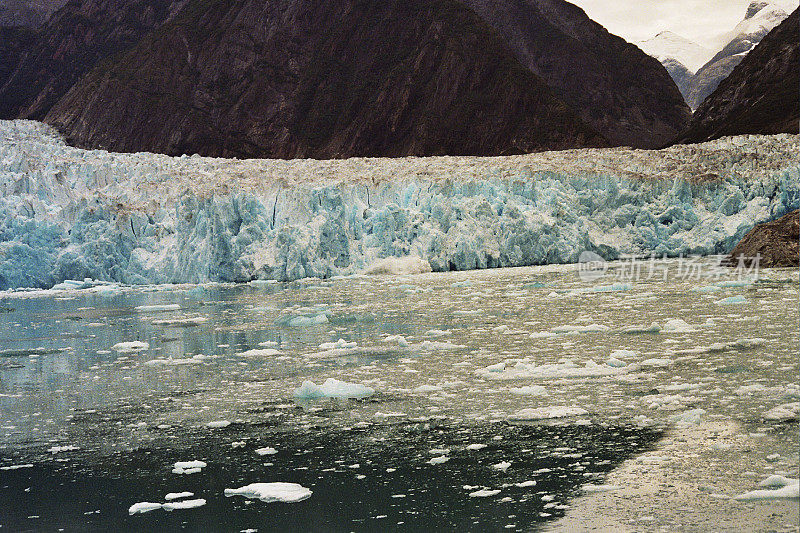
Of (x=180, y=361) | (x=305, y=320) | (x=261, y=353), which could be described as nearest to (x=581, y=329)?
(x=261, y=353)

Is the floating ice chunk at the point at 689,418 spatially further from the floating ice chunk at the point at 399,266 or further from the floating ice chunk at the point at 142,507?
the floating ice chunk at the point at 399,266

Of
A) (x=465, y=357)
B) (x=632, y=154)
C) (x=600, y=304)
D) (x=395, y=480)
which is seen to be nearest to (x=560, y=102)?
(x=632, y=154)

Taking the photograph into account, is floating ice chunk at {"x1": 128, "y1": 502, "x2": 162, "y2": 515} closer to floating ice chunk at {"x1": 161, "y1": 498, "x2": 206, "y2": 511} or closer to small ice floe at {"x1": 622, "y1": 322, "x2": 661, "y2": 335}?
floating ice chunk at {"x1": 161, "y1": 498, "x2": 206, "y2": 511}

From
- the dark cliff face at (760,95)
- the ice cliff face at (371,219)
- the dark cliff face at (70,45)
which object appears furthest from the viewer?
the dark cliff face at (70,45)

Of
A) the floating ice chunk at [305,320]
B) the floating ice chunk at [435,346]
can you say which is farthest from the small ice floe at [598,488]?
the floating ice chunk at [305,320]

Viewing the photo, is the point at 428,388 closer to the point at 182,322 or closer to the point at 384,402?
the point at 384,402
